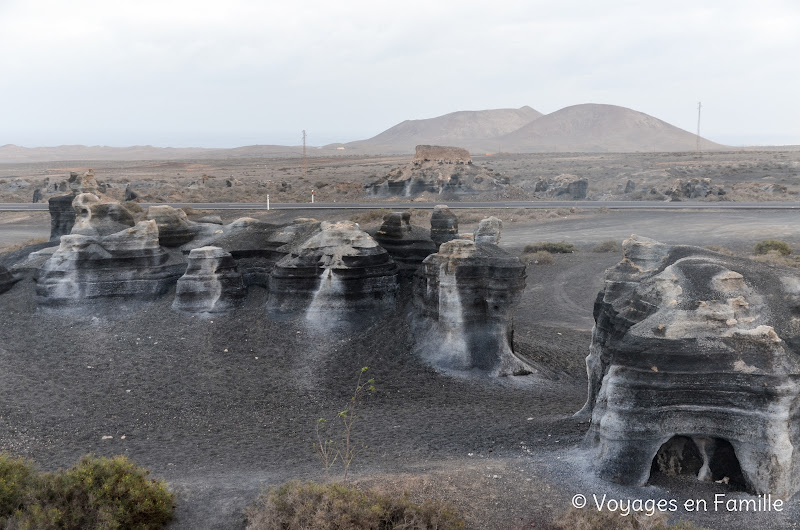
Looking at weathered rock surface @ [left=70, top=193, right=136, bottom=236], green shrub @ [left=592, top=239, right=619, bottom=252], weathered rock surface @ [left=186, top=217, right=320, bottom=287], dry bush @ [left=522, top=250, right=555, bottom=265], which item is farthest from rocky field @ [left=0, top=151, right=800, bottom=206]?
weathered rock surface @ [left=70, top=193, right=136, bottom=236]

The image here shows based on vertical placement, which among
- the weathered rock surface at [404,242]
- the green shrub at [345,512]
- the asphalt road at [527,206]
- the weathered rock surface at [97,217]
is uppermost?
the weathered rock surface at [97,217]

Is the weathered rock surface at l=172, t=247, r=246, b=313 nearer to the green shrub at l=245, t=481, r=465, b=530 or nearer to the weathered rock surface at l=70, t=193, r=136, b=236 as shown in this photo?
the weathered rock surface at l=70, t=193, r=136, b=236

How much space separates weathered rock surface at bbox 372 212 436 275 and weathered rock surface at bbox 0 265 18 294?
937 cm

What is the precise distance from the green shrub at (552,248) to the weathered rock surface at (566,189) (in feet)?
81.5

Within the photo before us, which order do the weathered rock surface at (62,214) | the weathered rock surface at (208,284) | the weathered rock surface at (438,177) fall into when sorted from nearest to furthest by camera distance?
the weathered rock surface at (208,284) < the weathered rock surface at (62,214) < the weathered rock surface at (438,177)

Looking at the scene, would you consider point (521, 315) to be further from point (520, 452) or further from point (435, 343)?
point (520, 452)

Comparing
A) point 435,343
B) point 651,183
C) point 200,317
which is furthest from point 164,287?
point 651,183

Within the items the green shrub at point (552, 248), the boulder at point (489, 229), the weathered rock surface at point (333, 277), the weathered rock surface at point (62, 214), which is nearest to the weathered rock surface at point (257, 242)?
the weathered rock surface at point (333, 277)

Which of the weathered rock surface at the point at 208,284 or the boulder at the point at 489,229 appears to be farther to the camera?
the boulder at the point at 489,229

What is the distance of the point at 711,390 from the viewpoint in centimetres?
820

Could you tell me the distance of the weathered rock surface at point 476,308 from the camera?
14.5 metres

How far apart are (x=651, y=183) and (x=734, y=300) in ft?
194

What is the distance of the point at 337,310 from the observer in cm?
1631

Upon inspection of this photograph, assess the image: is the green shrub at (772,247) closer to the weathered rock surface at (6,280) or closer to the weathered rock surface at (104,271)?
the weathered rock surface at (104,271)
